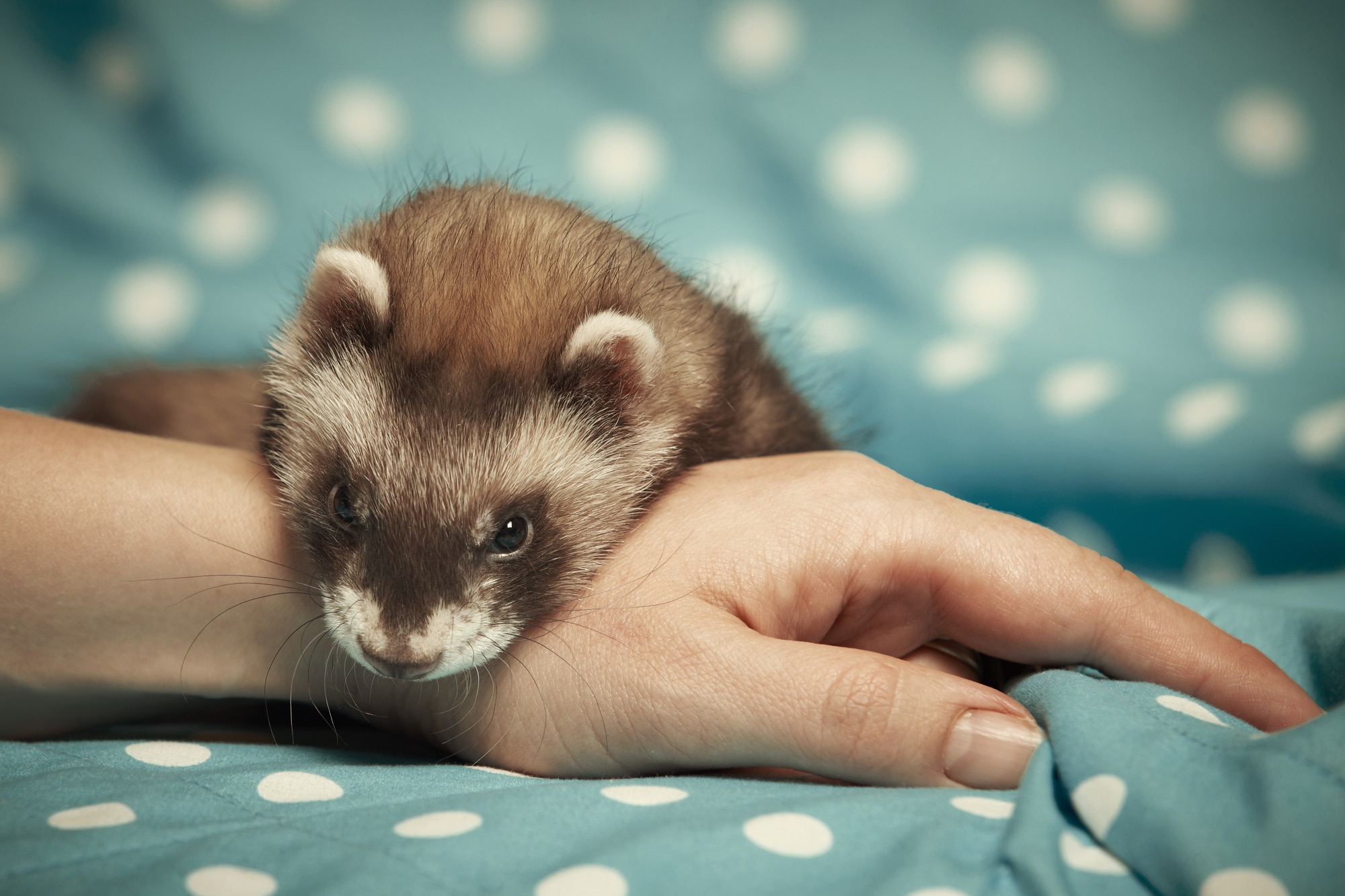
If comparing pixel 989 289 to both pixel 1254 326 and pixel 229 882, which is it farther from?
pixel 229 882

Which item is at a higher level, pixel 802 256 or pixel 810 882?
pixel 802 256

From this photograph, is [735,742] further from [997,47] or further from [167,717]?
[997,47]

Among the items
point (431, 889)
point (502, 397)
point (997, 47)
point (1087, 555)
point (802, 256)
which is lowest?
point (431, 889)

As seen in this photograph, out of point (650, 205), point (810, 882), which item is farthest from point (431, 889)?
point (650, 205)

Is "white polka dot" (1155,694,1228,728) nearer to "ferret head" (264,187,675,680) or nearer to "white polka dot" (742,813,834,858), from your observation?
"white polka dot" (742,813,834,858)

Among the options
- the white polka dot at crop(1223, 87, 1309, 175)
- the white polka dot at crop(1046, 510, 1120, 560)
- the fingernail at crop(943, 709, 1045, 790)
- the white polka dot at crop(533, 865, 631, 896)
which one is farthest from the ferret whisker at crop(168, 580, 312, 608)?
the white polka dot at crop(1223, 87, 1309, 175)

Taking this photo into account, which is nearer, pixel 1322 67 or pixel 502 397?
pixel 502 397
